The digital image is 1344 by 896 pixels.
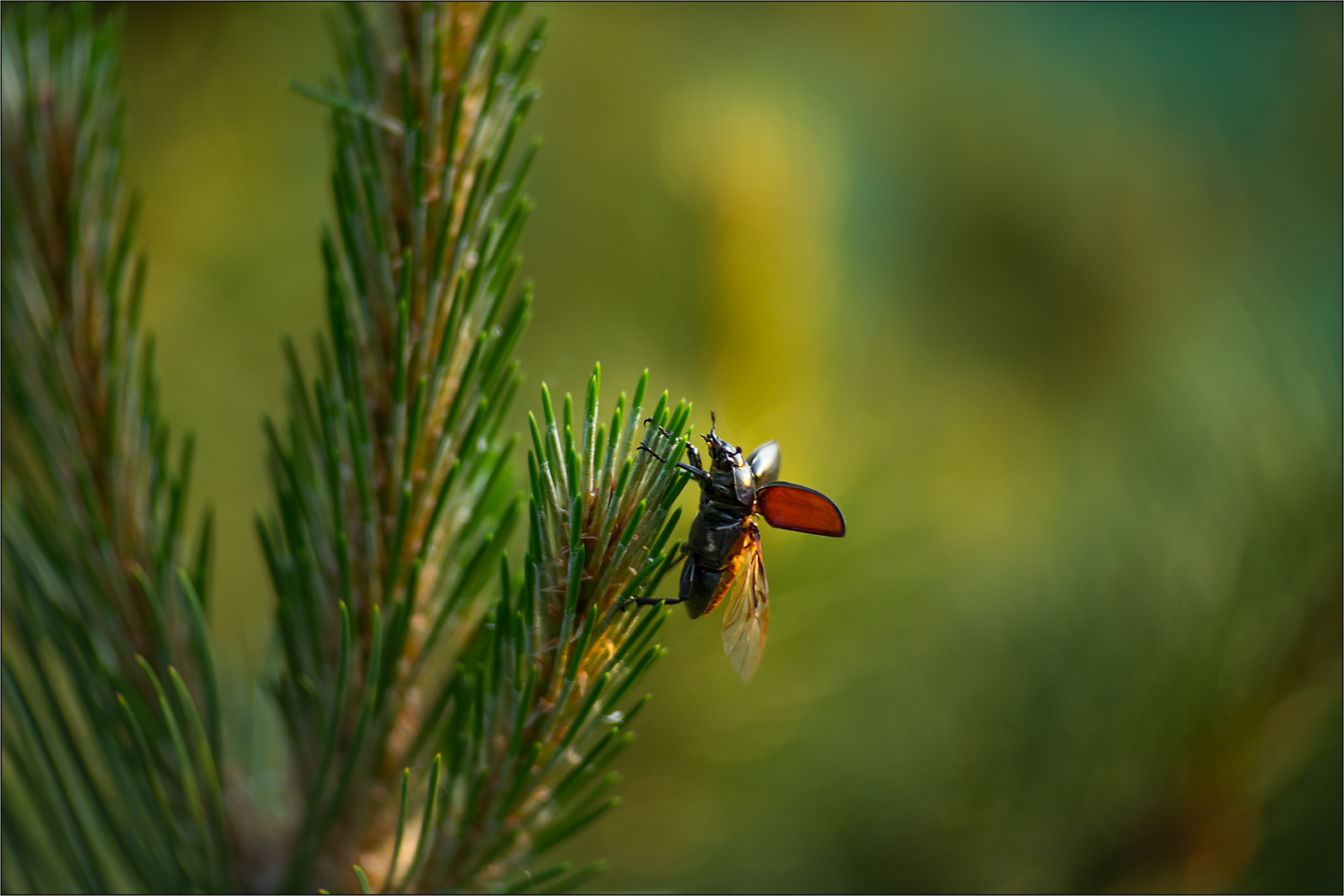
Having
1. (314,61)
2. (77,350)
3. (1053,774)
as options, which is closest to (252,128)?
(314,61)

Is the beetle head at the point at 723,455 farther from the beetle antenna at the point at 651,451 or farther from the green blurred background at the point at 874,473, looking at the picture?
the green blurred background at the point at 874,473

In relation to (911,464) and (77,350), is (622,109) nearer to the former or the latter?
(911,464)

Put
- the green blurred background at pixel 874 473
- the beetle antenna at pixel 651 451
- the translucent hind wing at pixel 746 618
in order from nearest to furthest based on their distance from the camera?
the beetle antenna at pixel 651 451 → the translucent hind wing at pixel 746 618 → the green blurred background at pixel 874 473

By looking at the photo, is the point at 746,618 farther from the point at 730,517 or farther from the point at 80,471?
the point at 80,471

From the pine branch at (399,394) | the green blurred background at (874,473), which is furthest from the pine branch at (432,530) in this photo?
the green blurred background at (874,473)

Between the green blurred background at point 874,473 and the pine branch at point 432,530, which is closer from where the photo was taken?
the pine branch at point 432,530

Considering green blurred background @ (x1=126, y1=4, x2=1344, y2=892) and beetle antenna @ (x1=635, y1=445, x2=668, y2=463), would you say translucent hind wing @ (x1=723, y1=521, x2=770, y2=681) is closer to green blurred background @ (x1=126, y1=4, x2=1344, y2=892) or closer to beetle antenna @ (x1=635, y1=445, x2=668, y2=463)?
beetle antenna @ (x1=635, y1=445, x2=668, y2=463)

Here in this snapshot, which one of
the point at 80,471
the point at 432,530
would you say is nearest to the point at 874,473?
the point at 432,530
